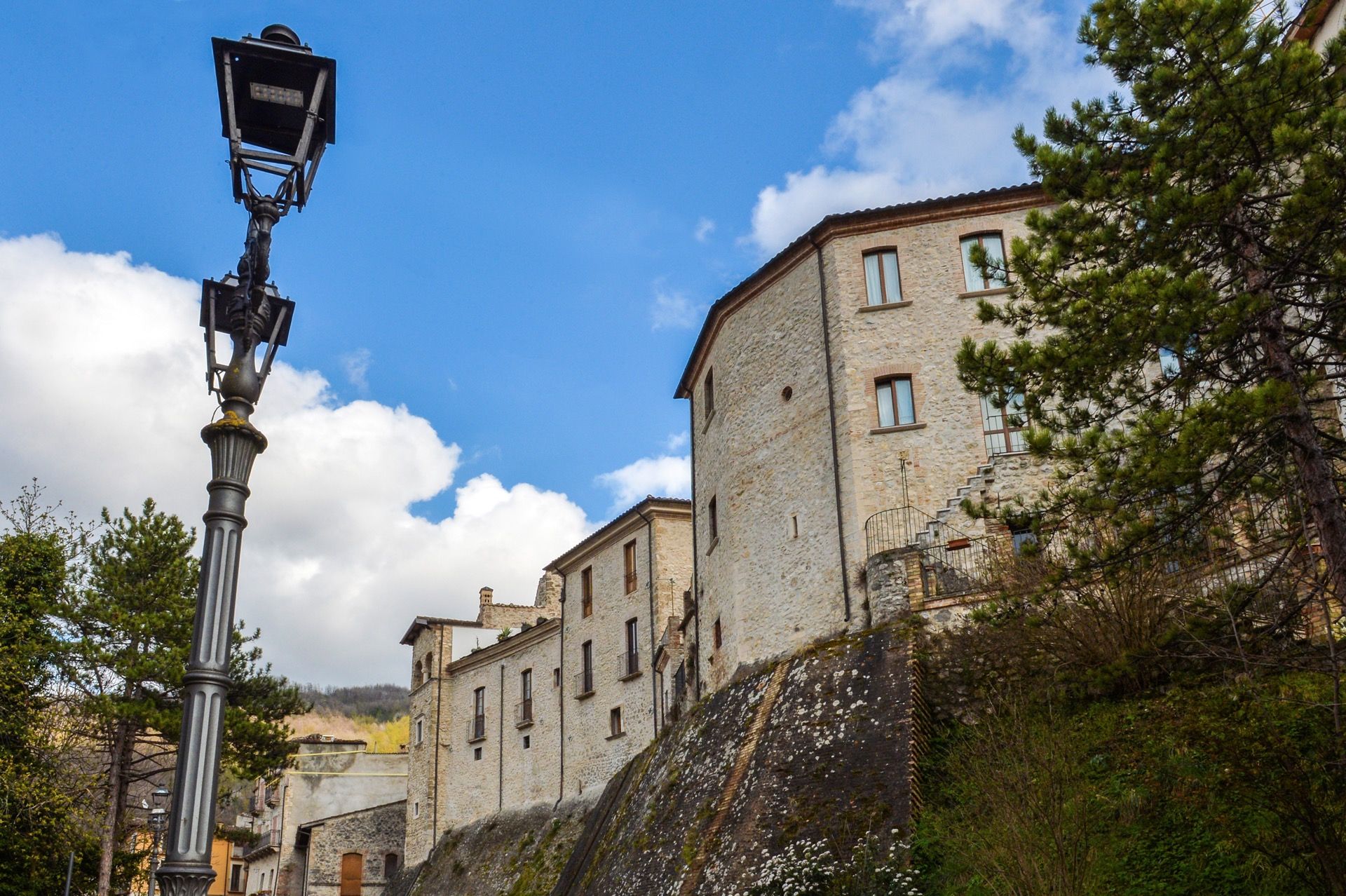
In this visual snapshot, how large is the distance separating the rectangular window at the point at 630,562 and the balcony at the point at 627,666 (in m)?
2.06

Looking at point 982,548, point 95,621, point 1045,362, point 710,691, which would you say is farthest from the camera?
point 95,621

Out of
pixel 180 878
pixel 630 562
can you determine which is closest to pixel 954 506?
pixel 630 562

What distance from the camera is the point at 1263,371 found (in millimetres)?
11453

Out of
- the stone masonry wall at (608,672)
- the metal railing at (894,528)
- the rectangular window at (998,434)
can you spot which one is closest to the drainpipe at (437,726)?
the stone masonry wall at (608,672)

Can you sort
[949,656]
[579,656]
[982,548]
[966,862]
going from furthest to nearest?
[579,656], [982,548], [949,656], [966,862]

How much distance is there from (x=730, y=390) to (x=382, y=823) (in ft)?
112

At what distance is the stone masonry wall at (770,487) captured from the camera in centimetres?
2333

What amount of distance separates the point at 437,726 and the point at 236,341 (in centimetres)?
4292

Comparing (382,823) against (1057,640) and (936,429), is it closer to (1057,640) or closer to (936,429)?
(936,429)

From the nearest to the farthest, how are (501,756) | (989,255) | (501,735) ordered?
(989,255) < (501,756) < (501,735)

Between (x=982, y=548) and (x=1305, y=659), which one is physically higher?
(x=982, y=548)

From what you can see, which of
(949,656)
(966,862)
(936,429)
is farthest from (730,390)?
(966,862)

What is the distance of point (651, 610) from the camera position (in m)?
35.3

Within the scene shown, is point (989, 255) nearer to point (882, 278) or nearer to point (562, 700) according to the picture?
point (882, 278)
